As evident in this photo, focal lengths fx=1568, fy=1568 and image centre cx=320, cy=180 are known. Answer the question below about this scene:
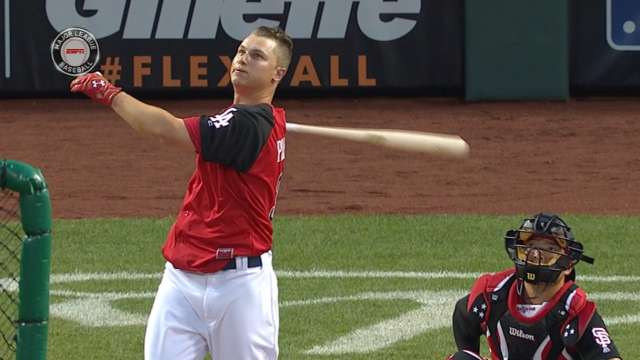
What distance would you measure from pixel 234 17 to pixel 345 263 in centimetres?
759

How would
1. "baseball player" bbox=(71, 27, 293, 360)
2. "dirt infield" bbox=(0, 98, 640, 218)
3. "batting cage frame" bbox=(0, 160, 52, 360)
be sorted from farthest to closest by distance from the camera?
"dirt infield" bbox=(0, 98, 640, 218) → "baseball player" bbox=(71, 27, 293, 360) → "batting cage frame" bbox=(0, 160, 52, 360)

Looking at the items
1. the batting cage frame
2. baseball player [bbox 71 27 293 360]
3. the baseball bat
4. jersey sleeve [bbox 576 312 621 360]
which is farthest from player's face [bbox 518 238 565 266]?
the batting cage frame

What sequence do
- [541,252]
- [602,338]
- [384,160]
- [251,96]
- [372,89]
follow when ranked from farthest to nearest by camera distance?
[372,89]
[384,160]
[541,252]
[602,338]
[251,96]

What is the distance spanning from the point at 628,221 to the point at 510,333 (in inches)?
281

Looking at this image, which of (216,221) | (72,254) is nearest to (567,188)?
(72,254)

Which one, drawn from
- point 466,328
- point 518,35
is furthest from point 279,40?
point 518,35

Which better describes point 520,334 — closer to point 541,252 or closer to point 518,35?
point 541,252

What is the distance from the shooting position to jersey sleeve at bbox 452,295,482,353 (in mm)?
6551

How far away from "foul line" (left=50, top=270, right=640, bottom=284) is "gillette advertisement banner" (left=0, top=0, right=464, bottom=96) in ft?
25.3

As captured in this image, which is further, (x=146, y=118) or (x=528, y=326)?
(x=528, y=326)

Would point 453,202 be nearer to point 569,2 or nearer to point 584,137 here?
point 584,137

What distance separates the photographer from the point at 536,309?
254 inches

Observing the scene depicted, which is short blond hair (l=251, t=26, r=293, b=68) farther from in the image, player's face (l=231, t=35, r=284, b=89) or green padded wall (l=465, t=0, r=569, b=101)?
green padded wall (l=465, t=0, r=569, b=101)

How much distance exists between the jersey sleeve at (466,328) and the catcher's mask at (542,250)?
28 cm
